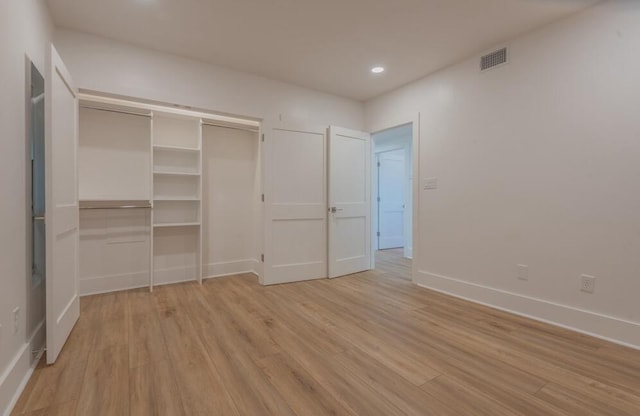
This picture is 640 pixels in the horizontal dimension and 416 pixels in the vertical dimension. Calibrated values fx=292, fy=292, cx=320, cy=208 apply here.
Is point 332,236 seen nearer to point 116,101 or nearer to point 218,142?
point 218,142

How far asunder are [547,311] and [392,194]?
14.4ft

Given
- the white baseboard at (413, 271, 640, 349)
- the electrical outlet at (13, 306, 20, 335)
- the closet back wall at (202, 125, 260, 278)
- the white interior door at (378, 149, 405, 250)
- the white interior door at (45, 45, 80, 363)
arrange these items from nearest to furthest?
the electrical outlet at (13, 306, 20, 335) → the white interior door at (45, 45, 80, 363) → the white baseboard at (413, 271, 640, 349) → the closet back wall at (202, 125, 260, 278) → the white interior door at (378, 149, 405, 250)

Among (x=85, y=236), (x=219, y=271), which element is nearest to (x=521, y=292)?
(x=219, y=271)

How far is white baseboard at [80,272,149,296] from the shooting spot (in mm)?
3272

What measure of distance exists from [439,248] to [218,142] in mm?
3224

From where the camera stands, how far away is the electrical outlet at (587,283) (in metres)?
2.36

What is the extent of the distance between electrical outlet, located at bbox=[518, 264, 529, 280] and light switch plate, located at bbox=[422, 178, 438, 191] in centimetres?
123

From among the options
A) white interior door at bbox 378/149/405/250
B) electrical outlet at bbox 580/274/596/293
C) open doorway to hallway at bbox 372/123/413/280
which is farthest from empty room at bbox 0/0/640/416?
white interior door at bbox 378/149/405/250

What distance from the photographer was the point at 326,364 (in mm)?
1909

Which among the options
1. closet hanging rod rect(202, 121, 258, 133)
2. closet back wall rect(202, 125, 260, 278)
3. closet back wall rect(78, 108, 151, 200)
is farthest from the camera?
closet back wall rect(202, 125, 260, 278)

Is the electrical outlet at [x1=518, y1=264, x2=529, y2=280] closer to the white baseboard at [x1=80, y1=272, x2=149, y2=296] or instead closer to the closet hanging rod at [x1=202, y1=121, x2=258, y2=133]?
the closet hanging rod at [x1=202, y1=121, x2=258, y2=133]

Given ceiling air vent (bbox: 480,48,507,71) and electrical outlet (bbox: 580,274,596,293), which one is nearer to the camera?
electrical outlet (bbox: 580,274,596,293)

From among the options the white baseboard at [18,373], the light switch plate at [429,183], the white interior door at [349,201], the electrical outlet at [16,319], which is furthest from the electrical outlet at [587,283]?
the electrical outlet at [16,319]

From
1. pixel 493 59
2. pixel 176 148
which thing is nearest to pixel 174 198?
pixel 176 148
